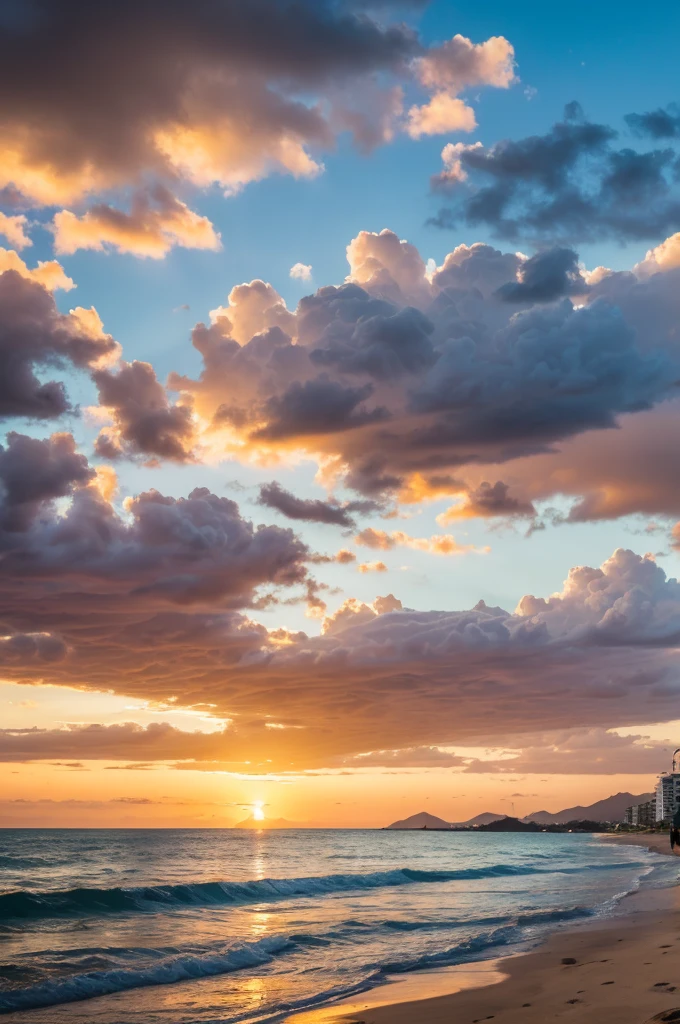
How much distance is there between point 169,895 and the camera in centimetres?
5197

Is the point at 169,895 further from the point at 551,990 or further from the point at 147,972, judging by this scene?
the point at 551,990

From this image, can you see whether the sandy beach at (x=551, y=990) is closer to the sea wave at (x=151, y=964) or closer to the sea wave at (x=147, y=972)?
the sea wave at (x=151, y=964)

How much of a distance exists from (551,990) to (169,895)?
3662 cm

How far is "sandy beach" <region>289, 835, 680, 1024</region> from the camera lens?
54.1 feet

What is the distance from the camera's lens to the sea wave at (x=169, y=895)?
45.6m

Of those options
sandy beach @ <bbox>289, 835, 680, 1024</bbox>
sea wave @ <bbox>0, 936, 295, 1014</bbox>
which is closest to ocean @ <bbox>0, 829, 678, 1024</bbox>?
sea wave @ <bbox>0, 936, 295, 1014</bbox>

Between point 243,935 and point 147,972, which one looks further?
point 243,935

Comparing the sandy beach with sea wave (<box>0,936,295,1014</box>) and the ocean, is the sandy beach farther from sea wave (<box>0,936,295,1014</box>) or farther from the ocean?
sea wave (<box>0,936,295,1014</box>)

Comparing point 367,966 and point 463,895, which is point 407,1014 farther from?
point 463,895

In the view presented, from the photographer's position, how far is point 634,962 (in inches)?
862

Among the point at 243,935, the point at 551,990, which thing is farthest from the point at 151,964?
the point at 551,990

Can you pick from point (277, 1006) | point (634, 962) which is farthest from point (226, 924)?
point (634, 962)

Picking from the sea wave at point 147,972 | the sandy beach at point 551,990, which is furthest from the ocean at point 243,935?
the sandy beach at point 551,990

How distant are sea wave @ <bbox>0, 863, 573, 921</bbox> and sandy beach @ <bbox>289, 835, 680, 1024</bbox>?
25.9 metres
